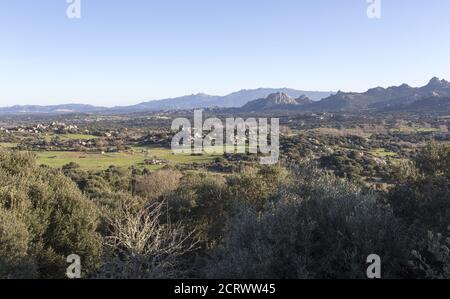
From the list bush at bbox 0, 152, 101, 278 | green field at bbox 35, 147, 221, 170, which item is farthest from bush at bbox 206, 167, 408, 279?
green field at bbox 35, 147, 221, 170

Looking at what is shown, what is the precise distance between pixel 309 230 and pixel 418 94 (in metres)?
204

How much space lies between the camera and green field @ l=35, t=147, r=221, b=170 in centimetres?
5158

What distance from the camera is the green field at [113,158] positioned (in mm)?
51581

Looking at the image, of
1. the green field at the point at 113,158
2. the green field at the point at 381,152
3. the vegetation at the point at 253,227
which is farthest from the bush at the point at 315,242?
the green field at the point at 381,152

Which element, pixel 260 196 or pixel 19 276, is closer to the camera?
pixel 19 276

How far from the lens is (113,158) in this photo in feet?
195

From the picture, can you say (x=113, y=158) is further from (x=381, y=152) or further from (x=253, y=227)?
(x=253, y=227)

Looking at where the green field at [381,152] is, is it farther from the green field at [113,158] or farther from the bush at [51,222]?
→ the bush at [51,222]

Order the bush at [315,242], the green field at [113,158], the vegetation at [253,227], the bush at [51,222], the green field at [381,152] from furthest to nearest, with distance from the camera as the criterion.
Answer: the green field at [381,152] → the green field at [113,158] → the bush at [51,222] → the vegetation at [253,227] → the bush at [315,242]

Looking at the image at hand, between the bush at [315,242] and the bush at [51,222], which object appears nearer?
the bush at [315,242]

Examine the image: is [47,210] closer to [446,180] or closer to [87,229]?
[87,229]

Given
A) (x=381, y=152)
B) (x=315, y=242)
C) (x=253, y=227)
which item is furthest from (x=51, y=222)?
(x=381, y=152)

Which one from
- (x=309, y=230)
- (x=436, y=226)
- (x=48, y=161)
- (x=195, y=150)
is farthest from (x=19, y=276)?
(x=195, y=150)
